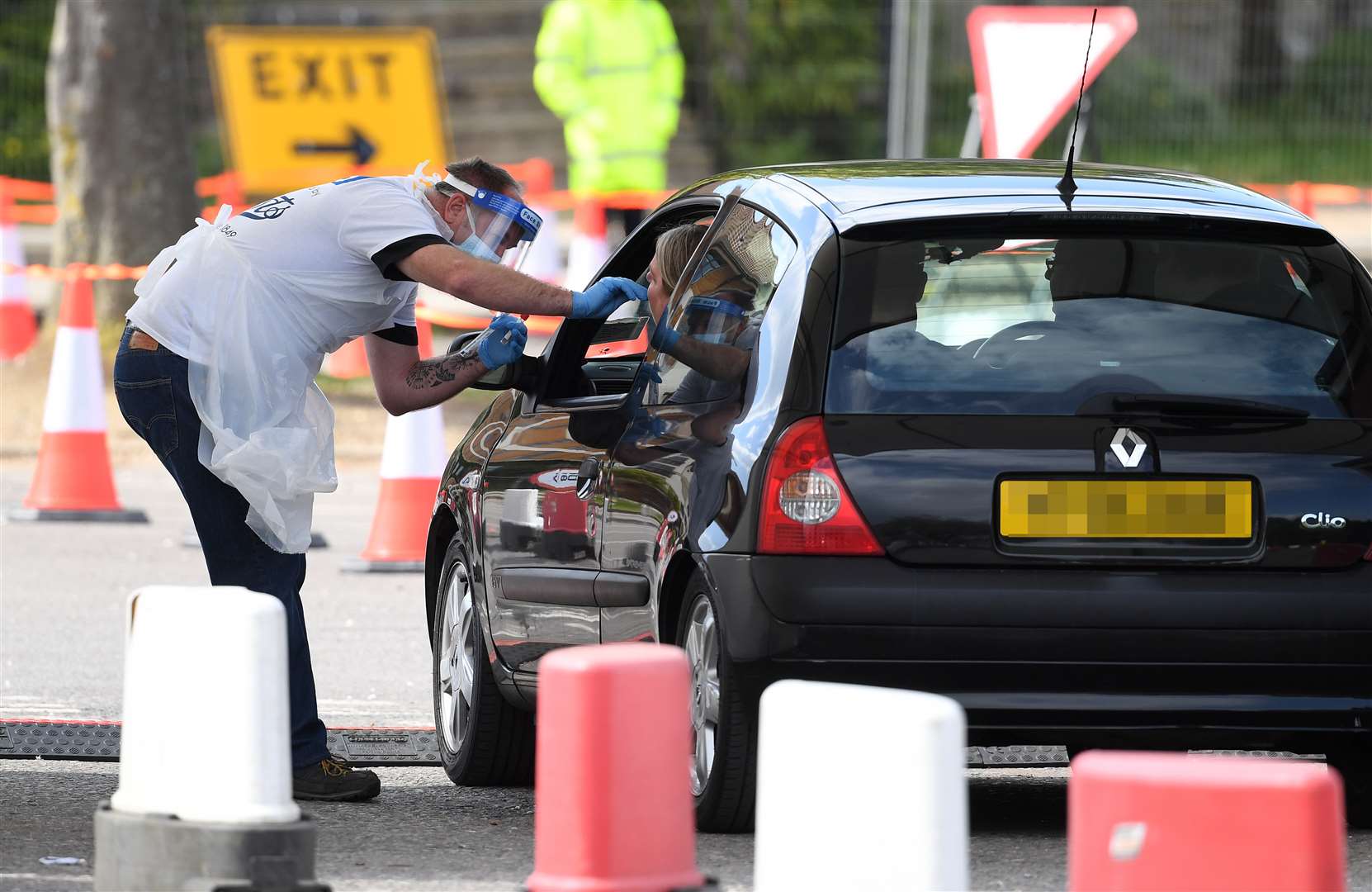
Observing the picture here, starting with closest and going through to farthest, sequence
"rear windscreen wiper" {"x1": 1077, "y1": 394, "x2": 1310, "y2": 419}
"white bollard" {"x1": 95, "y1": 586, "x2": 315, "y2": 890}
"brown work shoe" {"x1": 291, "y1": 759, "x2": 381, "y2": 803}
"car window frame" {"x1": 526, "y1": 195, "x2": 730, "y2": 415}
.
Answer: "white bollard" {"x1": 95, "y1": 586, "x2": 315, "y2": 890} < "rear windscreen wiper" {"x1": 1077, "y1": 394, "x2": 1310, "y2": 419} < "brown work shoe" {"x1": 291, "y1": 759, "x2": 381, "y2": 803} < "car window frame" {"x1": 526, "y1": 195, "x2": 730, "y2": 415}

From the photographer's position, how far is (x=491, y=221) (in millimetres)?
6445

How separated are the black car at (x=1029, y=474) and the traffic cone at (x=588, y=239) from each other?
10528 millimetres

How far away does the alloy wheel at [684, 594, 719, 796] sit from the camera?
5449 mm

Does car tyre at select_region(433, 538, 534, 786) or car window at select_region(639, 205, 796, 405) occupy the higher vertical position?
car window at select_region(639, 205, 796, 405)

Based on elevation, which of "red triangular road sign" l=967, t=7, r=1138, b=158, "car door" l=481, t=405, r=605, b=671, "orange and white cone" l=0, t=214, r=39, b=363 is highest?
"red triangular road sign" l=967, t=7, r=1138, b=158

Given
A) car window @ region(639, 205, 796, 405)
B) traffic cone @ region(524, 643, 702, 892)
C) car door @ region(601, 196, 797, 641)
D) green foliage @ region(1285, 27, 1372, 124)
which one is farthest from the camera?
green foliage @ region(1285, 27, 1372, 124)

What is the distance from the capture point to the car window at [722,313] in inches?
221

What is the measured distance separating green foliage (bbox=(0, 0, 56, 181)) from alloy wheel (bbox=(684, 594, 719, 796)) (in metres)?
17.7

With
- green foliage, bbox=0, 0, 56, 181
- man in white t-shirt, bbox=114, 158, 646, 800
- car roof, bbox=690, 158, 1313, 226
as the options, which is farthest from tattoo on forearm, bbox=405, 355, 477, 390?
green foliage, bbox=0, 0, 56, 181

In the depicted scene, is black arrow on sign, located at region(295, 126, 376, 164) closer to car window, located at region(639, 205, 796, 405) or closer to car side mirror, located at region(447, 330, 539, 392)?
car side mirror, located at region(447, 330, 539, 392)

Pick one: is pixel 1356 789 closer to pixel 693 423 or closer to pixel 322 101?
pixel 693 423

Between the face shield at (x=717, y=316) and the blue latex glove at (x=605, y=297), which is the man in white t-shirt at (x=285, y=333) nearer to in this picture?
the blue latex glove at (x=605, y=297)

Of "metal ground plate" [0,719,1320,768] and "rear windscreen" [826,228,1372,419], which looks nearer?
"rear windscreen" [826,228,1372,419]

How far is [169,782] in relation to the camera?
466 centimetres
